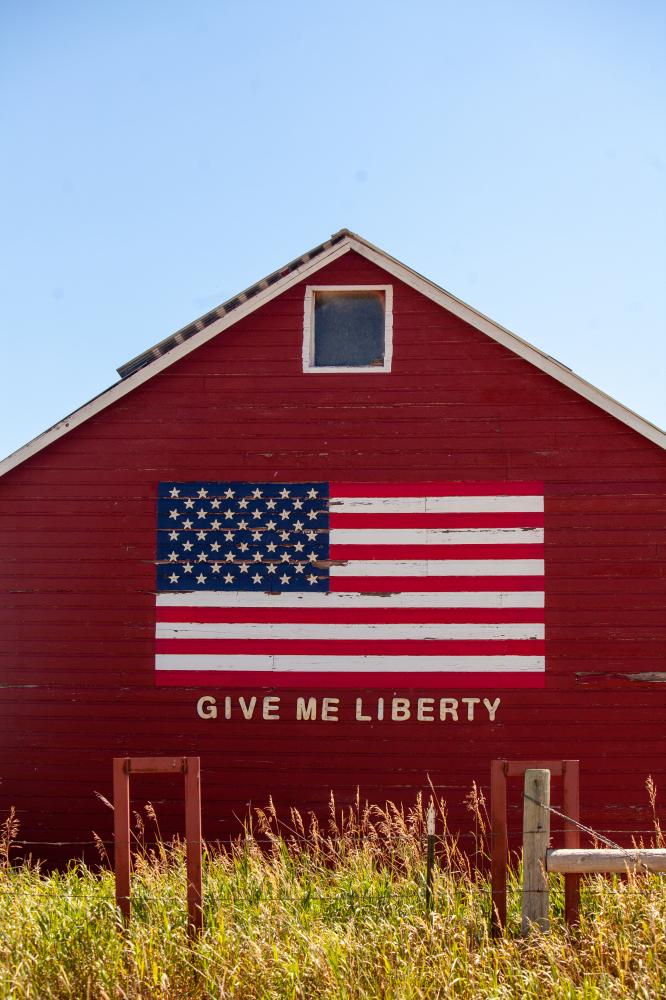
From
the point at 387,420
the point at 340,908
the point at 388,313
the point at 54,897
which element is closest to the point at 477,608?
the point at 387,420

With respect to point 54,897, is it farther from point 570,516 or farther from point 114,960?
point 570,516

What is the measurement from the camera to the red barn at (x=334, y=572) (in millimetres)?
10180

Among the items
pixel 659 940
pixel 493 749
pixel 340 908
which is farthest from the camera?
pixel 493 749

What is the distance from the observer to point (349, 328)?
425 inches

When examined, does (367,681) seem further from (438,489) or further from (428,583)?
(438,489)

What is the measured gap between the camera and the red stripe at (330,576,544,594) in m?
10.3

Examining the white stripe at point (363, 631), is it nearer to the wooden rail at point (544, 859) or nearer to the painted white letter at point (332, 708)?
the painted white letter at point (332, 708)

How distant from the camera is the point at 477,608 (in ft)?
33.6

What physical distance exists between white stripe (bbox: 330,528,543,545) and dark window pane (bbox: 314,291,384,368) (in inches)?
76.9

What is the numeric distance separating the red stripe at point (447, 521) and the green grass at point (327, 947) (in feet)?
14.4

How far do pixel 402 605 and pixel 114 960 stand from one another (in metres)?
5.30

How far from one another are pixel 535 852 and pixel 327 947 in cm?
142

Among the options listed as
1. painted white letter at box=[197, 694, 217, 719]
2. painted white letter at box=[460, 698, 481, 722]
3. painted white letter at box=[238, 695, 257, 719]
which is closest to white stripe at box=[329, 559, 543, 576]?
painted white letter at box=[460, 698, 481, 722]

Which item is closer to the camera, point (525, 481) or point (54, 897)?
point (54, 897)
